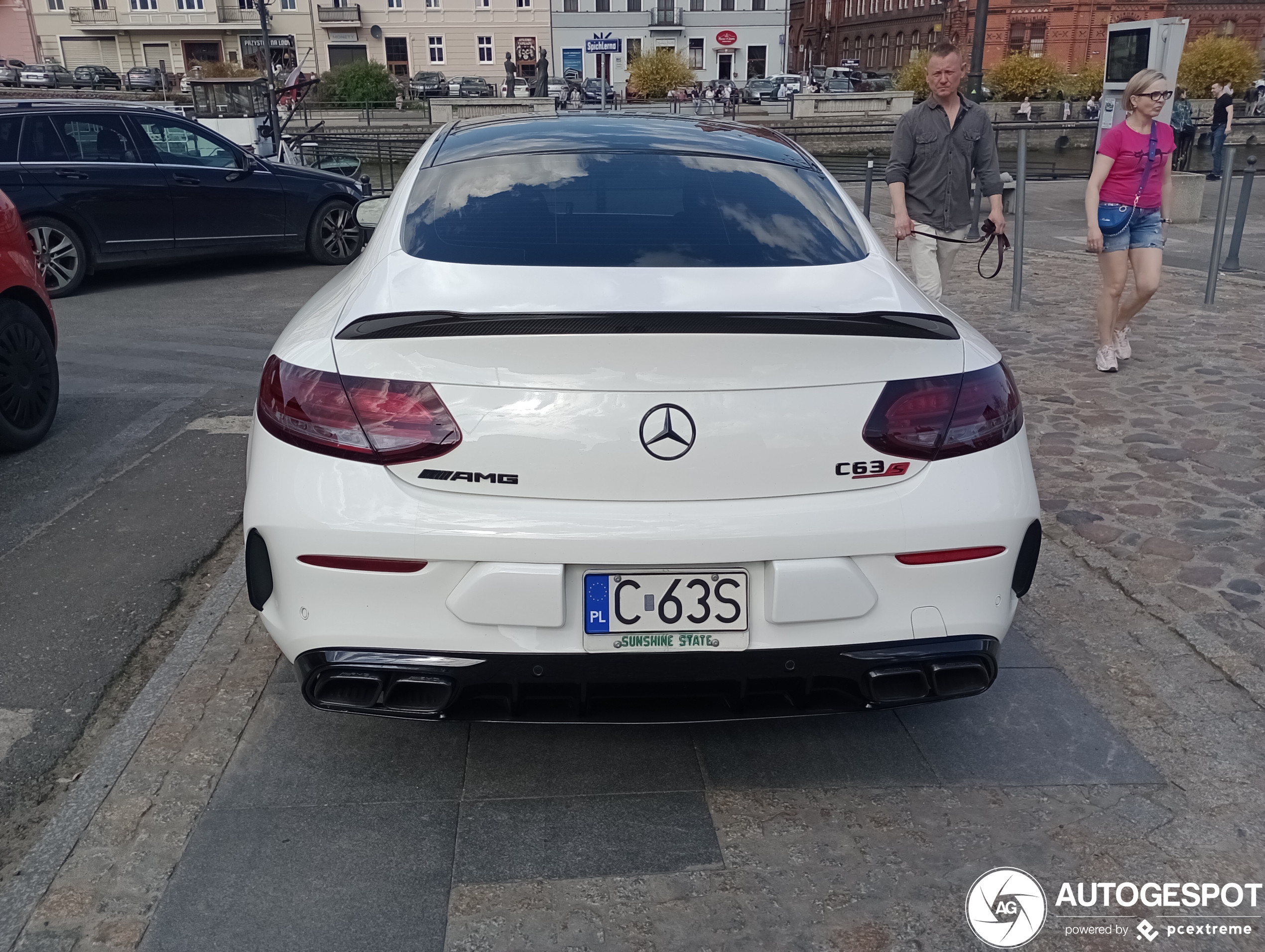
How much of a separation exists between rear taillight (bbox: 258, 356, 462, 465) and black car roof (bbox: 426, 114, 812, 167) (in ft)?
4.52

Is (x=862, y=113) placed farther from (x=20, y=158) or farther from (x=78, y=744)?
(x=78, y=744)

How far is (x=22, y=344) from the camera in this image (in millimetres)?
5531

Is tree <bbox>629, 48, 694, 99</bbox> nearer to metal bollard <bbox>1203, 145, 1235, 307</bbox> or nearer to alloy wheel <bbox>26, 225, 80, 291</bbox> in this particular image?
alloy wheel <bbox>26, 225, 80, 291</bbox>

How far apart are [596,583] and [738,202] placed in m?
1.49

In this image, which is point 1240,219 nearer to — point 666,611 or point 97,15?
point 666,611

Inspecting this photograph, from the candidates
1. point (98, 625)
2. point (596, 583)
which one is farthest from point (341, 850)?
point (98, 625)

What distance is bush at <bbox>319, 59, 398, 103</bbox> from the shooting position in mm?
44156

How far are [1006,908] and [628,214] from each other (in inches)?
81.4

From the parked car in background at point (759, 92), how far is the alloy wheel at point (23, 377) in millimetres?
47468

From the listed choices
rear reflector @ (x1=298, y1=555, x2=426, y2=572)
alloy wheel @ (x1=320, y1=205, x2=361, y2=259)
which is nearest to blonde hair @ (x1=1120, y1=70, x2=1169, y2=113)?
rear reflector @ (x1=298, y1=555, x2=426, y2=572)

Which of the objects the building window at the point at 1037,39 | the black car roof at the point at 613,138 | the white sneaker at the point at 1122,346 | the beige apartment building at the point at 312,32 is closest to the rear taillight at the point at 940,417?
the black car roof at the point at 613,138

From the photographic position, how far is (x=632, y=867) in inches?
100

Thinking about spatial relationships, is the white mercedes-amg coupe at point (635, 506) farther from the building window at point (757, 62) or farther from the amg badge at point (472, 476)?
the building window at point (757, 62)
